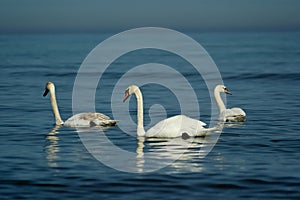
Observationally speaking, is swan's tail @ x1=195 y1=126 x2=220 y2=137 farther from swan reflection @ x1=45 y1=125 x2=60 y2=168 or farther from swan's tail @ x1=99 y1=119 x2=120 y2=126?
swan reflection @ x1=45 y1=125 x2=60 y2=168

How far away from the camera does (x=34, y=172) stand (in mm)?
12039

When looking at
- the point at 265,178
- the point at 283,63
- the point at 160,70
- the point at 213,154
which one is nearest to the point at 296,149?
the point at 213,154

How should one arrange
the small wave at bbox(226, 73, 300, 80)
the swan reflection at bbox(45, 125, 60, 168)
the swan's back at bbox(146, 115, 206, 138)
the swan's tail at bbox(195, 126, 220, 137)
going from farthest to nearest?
the small wave at bbox(226, 73, 300, 80)
the swan's tail at bbox(195, 126, 220, 137)
the swan's back at bbox(146, 115, 206, 138)
the swan reflection at bbox(45, 125, 60, 168)

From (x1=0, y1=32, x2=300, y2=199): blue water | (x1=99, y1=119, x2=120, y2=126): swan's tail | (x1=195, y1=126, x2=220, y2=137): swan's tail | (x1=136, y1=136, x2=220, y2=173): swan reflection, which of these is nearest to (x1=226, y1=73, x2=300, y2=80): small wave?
(x1=0, y1=32, x2=300, y2=199): blue water

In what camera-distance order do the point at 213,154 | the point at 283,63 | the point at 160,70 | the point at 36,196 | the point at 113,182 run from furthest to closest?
the point at 283,63 → the point at 160,70 → the point at 213,154 → the point at 113,182 → the point at 36,196

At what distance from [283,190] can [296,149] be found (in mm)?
3225

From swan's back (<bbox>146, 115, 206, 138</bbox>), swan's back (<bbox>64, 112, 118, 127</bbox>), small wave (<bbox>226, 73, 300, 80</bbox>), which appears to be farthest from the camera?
small wave (<bbox>226, 73, 300, 80</bbox>)

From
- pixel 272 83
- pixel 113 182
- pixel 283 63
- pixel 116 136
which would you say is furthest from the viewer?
pixel 283 63

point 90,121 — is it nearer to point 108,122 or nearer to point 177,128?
point 108,122

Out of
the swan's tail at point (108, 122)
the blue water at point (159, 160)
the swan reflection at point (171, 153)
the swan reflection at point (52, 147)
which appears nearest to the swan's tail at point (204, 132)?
the swan reflection at point (171, 153)

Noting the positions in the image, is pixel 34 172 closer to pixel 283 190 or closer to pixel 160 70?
pixel 283 190

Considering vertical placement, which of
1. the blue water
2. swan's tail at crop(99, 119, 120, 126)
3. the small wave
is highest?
the small wave

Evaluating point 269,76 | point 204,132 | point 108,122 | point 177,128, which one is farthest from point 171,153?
point 269,76

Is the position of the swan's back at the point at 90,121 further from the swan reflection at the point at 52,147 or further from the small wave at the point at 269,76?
the small wave at the point at 269,76
